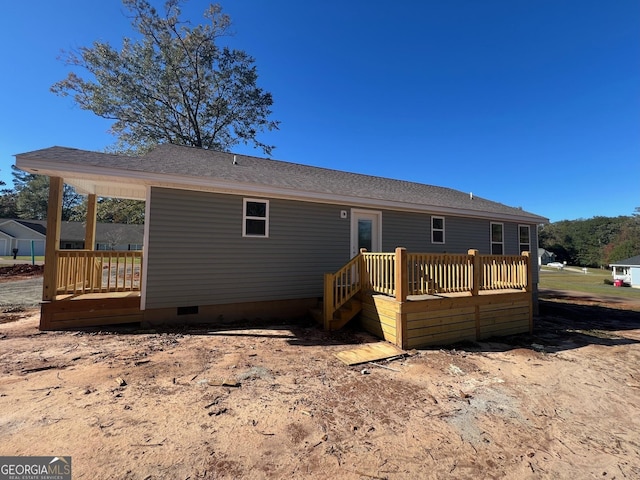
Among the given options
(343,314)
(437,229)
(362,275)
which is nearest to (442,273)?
(362,275)

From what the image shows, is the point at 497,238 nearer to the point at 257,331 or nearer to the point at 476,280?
the point at 476,280

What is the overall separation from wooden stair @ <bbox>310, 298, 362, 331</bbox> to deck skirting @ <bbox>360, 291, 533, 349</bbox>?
0.19 meters

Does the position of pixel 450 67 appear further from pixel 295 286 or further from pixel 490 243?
pixel 295 286

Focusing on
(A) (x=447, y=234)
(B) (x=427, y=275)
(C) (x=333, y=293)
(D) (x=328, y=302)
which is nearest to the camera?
(B) (x=427, y=275)

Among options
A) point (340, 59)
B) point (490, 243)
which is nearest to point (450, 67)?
point (340, 59)

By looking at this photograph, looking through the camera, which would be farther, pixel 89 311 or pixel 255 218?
pixel 255 218

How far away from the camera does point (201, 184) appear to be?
5.98 metres

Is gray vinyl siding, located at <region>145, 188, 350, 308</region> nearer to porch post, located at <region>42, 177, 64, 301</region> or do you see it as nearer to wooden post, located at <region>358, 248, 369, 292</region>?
wooden post, located at <region>358, 248, 369, 292</region>

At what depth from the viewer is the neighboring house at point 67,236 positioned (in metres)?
31.8

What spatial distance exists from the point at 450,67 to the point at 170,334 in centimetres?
1454

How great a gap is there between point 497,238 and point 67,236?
4279 cm

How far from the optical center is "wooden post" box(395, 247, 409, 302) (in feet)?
16.6

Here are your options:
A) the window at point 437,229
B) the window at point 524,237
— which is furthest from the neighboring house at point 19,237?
the window at point 524,237

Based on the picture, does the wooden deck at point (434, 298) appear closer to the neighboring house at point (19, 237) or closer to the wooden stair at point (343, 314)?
the wooden stair at point (343, 314)
